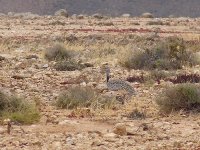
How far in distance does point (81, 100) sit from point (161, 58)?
24.9ft

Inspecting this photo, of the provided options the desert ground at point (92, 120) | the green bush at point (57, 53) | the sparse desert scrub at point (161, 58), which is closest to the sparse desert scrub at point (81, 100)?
the desert ground at point (92, 120)

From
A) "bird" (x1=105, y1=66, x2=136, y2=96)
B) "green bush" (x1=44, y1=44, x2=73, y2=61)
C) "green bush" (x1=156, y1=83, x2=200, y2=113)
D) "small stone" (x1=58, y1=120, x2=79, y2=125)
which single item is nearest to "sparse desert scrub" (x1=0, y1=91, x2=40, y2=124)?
"small stone" (x1=58, y1=120, x2=79, y2=125)

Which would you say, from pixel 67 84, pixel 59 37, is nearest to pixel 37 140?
pixel 67 84

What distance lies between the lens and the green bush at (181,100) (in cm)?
1041

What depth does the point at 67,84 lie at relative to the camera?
13.7 m

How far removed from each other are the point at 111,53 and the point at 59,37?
848 centimetres

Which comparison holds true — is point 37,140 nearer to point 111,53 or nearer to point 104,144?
point 104,144

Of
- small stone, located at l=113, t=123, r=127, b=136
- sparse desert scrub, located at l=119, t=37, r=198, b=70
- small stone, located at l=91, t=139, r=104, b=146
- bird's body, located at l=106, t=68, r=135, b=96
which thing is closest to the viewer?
small stone, located at l=91, t=139, r=104, b=146

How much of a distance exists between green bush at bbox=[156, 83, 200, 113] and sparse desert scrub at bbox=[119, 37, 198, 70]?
629cm

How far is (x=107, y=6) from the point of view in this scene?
276ft

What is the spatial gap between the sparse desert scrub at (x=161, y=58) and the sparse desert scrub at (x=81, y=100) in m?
5.90

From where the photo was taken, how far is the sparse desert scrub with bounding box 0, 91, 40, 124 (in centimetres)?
946

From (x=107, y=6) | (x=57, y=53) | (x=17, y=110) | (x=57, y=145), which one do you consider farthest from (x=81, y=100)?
(x=107, y=6)

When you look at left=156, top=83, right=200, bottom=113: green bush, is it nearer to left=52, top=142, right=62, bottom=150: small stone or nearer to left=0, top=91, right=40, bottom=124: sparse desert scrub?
left=0, top=91, right=40, bottom=124: sparse desert scrub
